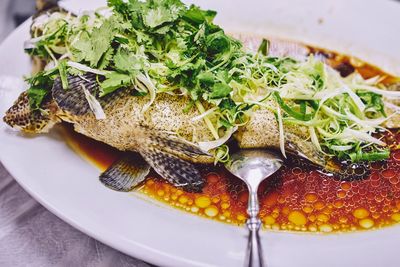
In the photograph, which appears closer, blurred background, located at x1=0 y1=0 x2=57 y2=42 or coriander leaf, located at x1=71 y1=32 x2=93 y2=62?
coriander leaf, located at x1=71 y1=32 x2=93 y2=62

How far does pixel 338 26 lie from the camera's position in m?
3.47

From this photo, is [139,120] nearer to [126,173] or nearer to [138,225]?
[126,173]

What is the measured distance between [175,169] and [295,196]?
1.93 ft

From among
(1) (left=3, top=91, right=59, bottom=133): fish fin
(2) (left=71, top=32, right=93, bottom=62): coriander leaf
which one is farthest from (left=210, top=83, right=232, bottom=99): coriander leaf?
(1) (left=3, top=91, right=59, bottom=133): fish fin

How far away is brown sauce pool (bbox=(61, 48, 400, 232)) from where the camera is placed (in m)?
2.10

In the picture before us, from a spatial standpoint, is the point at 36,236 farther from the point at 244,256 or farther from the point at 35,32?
the point at 35,32

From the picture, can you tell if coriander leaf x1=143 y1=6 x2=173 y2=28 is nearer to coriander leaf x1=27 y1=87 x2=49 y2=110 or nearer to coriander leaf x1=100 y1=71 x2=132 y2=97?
coriander leaf x1=100 y1=71 x2=132 y2=97

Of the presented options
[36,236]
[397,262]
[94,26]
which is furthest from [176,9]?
[397,262]

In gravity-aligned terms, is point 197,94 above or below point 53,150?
above

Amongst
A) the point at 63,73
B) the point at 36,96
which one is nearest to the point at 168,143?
the point at 63,73

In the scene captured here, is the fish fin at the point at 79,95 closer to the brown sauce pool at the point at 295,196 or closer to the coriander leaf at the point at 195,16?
the brown sauce pool at the point at 295,196

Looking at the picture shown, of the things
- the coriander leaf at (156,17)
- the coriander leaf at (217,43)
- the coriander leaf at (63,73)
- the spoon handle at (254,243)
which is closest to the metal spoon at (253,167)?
the spoon handle at (254,243)

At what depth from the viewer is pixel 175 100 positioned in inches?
87.5

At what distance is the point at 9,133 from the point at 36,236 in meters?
0.51
